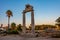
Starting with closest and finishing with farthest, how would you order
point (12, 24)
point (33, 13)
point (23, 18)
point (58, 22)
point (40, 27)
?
1. point (33, 13)
2. point (23, 18)
3. point (40, 27)
4. point (58, 22)
5. point (12, 24)

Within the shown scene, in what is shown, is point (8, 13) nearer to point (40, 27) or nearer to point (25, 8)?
point (40, 27)

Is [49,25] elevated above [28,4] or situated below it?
below

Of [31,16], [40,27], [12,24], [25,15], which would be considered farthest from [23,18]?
[12,24]

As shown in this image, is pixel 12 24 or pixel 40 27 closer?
pixel 40 27

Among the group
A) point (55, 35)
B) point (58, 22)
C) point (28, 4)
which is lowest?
point (55, 35)

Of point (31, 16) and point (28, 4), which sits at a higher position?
point (28, 4)

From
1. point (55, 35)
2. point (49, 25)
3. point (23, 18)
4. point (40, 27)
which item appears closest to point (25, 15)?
point (23, 18)

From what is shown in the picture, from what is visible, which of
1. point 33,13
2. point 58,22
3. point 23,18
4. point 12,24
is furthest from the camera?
point 12,24

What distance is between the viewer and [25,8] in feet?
93.4

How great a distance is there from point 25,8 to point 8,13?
26.3 m

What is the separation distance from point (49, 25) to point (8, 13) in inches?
735

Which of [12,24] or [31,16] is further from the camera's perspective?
[12,24]

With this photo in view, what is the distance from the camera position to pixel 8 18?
5406cm

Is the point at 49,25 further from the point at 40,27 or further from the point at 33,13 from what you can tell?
the point at 33,13
